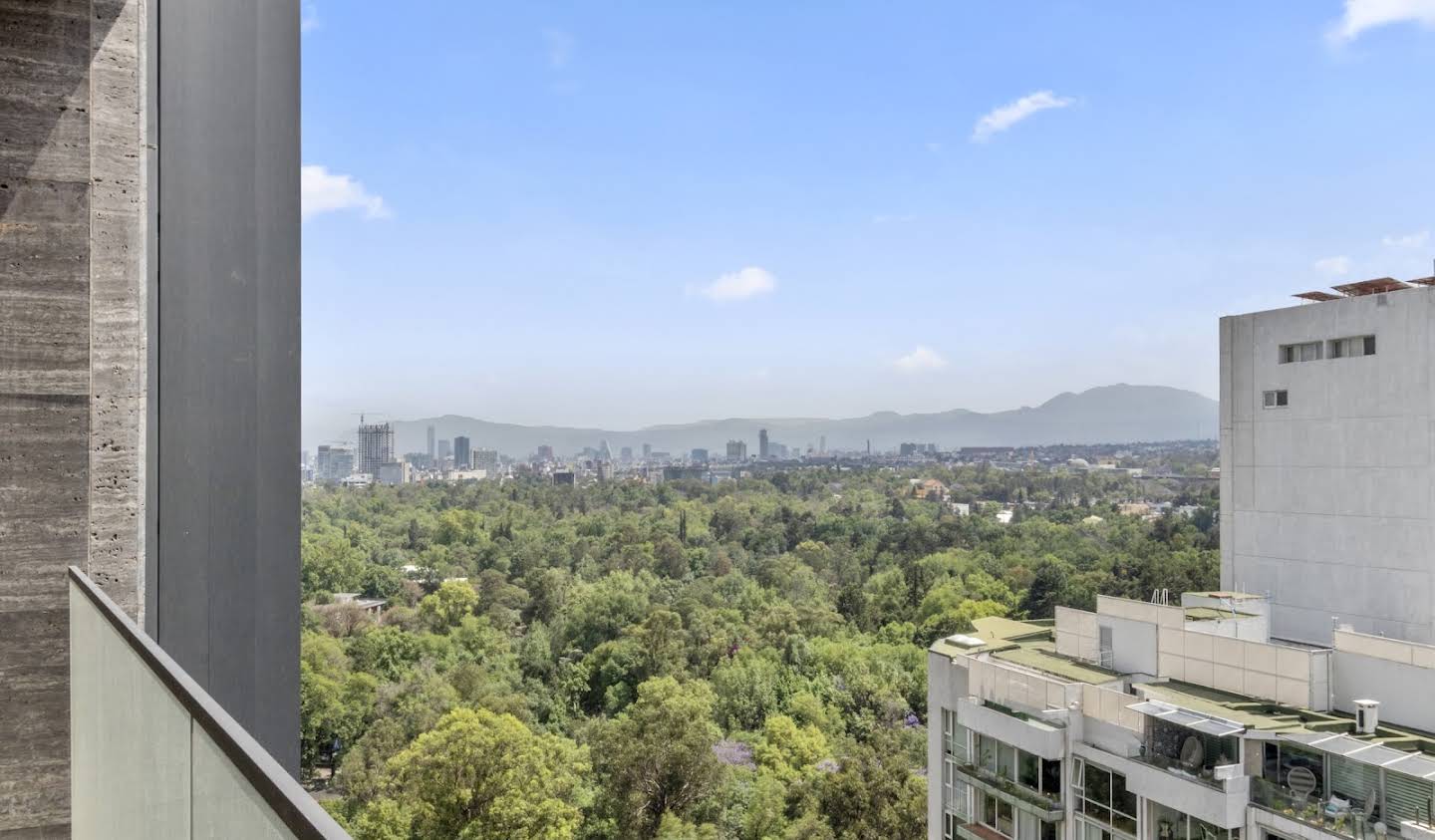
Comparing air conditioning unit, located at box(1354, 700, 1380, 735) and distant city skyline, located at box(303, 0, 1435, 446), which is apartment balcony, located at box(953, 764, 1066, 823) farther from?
distant city skyline, located at box(303, 0, 1435, 446)

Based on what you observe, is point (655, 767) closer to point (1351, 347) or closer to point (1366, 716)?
point (1366, 716)

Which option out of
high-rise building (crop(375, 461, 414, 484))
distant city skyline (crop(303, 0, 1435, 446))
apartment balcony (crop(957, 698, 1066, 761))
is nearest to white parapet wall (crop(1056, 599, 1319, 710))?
apartment balcony (crop(957, 698, 1066, 761))

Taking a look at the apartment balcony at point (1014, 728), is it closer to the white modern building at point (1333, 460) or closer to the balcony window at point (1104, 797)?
the balcony window at point (1104, 797)

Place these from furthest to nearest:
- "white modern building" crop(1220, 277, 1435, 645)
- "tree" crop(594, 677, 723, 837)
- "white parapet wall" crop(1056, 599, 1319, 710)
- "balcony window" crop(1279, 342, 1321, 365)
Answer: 1. "tree" crop(594, 677, 723, 837)
2. "balcony window" crop(1279, 342, 1321, 365)
3. "white modern building" crop(1220, 277, 1435, 645)
4. "white parapet wall" crop(1056, 599, 1319, 710)

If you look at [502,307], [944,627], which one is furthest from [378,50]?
[944,627]

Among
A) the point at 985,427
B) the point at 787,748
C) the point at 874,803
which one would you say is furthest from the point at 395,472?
the point at 985,427

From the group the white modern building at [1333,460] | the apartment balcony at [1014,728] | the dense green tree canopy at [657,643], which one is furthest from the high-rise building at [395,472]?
the apartment balcony at [1014,728]
